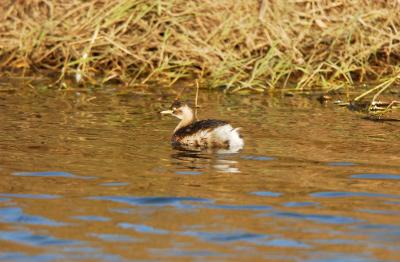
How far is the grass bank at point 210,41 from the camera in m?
14.0

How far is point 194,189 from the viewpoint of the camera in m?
7.43

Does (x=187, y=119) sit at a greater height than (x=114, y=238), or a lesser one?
greater

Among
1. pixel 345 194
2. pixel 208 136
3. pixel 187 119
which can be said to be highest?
pixel 187 119

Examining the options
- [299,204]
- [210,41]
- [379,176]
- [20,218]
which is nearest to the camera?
[20,218]

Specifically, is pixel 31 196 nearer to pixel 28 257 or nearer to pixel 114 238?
pixel 114 238

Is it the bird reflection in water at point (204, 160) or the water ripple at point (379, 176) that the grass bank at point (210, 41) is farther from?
the water ripple at point (379, 176)

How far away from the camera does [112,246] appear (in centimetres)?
596

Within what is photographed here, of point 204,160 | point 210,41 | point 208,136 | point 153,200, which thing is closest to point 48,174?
point 153,200

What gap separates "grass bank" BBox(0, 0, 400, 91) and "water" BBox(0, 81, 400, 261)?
98.9 inches

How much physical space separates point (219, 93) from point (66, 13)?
311cm

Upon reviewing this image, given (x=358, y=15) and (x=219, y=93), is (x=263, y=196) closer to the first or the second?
(x=219, y=93)

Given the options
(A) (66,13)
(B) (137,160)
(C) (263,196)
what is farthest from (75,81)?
(C) (263,196)

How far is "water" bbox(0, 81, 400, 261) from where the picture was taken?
19.6ft

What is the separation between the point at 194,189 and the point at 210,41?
23.9 ft
